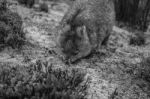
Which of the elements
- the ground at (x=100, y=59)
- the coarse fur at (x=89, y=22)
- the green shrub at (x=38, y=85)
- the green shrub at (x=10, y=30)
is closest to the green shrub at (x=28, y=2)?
the ground at (x=100, y=59)

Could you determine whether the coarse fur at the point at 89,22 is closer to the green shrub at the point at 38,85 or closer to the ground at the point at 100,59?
the ground at the point at 100,59

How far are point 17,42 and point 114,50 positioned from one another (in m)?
2.92

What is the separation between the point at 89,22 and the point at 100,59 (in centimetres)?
107

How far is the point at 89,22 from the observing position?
213 inches

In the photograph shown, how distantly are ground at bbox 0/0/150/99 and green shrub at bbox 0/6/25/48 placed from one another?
0.21 metres

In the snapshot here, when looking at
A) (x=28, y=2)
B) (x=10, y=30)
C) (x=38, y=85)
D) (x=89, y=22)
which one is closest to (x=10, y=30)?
(x=10, y=30)

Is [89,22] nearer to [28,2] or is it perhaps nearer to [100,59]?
[100,59]

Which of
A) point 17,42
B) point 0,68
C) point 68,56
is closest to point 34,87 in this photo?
point 0,68

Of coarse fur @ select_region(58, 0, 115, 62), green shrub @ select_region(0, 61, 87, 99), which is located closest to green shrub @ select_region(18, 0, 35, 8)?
coarse fur @ select_region(58, 0, 115, 62)

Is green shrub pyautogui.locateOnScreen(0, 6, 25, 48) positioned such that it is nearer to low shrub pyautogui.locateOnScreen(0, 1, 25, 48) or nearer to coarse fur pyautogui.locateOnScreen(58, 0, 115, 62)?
low shrub pyautogui.locateOnScreen(0, 1, 25, 48)

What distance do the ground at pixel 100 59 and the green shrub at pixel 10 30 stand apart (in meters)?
0.21

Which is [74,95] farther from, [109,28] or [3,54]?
[109,28]

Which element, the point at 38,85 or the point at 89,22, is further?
the point at 89,22

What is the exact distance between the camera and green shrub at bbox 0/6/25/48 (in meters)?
5.15
